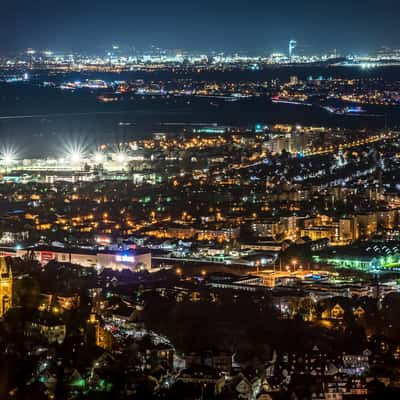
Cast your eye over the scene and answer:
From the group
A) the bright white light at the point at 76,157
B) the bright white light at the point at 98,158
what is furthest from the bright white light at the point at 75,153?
the bright white light at the point at 98,158

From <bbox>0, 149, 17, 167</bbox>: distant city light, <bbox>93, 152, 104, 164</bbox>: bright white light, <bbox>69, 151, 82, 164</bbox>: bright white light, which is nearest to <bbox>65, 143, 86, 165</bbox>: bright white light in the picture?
<bbox>69, 151, 82, 164</bbox>: bright white light

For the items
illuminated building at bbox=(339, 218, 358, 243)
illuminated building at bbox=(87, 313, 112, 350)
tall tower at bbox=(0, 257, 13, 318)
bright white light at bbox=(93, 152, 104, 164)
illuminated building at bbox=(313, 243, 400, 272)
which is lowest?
illuminated building at bbox=(87, 313, 112, 350)

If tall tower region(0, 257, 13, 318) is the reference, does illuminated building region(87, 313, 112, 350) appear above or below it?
below

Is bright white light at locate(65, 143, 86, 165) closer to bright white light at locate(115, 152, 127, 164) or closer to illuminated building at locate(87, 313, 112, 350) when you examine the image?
bright white light at locate(115, 152, 127, 164)

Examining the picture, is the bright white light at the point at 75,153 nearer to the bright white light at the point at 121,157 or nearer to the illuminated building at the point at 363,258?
the bright white light at the point at 121,157

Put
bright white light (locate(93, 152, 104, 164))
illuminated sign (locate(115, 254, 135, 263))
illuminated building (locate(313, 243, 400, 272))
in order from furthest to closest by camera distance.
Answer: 1. bright white light (locate(93, 152, 104, 164))
2. illuminated building (locate(313, 243, 400, 272))
3. illuminated sign (locate(115, 254, 135, 263))

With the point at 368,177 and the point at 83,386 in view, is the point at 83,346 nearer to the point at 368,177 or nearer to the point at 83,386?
the point at 83,386

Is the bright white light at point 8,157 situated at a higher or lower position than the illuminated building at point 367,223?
higher

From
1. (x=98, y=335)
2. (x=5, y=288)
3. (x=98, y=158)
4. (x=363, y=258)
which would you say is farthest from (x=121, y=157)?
(x=98, y=335)

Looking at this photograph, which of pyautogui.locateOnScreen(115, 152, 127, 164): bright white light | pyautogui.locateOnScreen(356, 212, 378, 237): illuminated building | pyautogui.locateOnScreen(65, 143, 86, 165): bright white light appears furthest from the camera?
pyautogui.locateOnScreen(65, 143, 86, 165): bright white light

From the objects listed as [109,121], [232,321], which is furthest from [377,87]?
[232,321]
